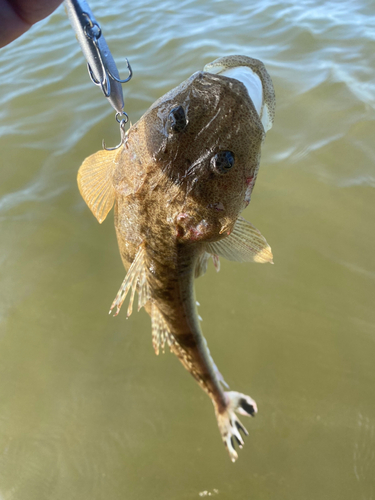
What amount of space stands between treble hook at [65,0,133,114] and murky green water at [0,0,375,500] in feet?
6.20

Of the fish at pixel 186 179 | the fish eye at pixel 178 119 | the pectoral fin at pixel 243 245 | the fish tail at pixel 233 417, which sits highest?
the fish eye at pixel 178 119

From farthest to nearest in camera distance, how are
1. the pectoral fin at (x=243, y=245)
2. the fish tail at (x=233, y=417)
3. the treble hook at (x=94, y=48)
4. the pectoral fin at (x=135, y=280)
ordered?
the fish tail at (x=233, y=417) < the pectoral fin at (x=243, y=245) < the pectoral fin at (x=135, y=280) < the treble hook at (x=94, y=48)

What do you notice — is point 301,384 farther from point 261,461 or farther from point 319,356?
point 261,461

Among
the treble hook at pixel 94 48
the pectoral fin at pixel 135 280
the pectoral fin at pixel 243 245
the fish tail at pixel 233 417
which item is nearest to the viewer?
the treble hook at pixel 94 48

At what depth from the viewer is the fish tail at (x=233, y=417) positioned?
2289mm

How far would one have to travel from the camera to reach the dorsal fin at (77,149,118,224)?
6.31 feet

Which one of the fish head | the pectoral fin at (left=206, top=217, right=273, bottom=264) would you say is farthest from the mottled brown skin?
the pectoral fin at (left=206, top=217, right=273, bottom=264)

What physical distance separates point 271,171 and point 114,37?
15.8ft

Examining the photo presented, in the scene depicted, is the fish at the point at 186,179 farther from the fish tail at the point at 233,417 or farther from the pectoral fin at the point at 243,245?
the fish tail at the point at 233,417

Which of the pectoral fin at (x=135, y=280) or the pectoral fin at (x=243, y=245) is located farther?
the pectoral fin at (x=243, y=245)

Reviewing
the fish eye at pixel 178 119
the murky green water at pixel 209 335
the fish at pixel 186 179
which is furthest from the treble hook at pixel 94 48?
the murky green water at pixel 209 335

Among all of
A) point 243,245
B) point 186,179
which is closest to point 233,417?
point 243,245

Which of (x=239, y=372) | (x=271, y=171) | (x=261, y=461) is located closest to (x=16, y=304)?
(x=239, y=372)

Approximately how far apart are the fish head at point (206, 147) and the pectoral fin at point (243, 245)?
0.19 meters
